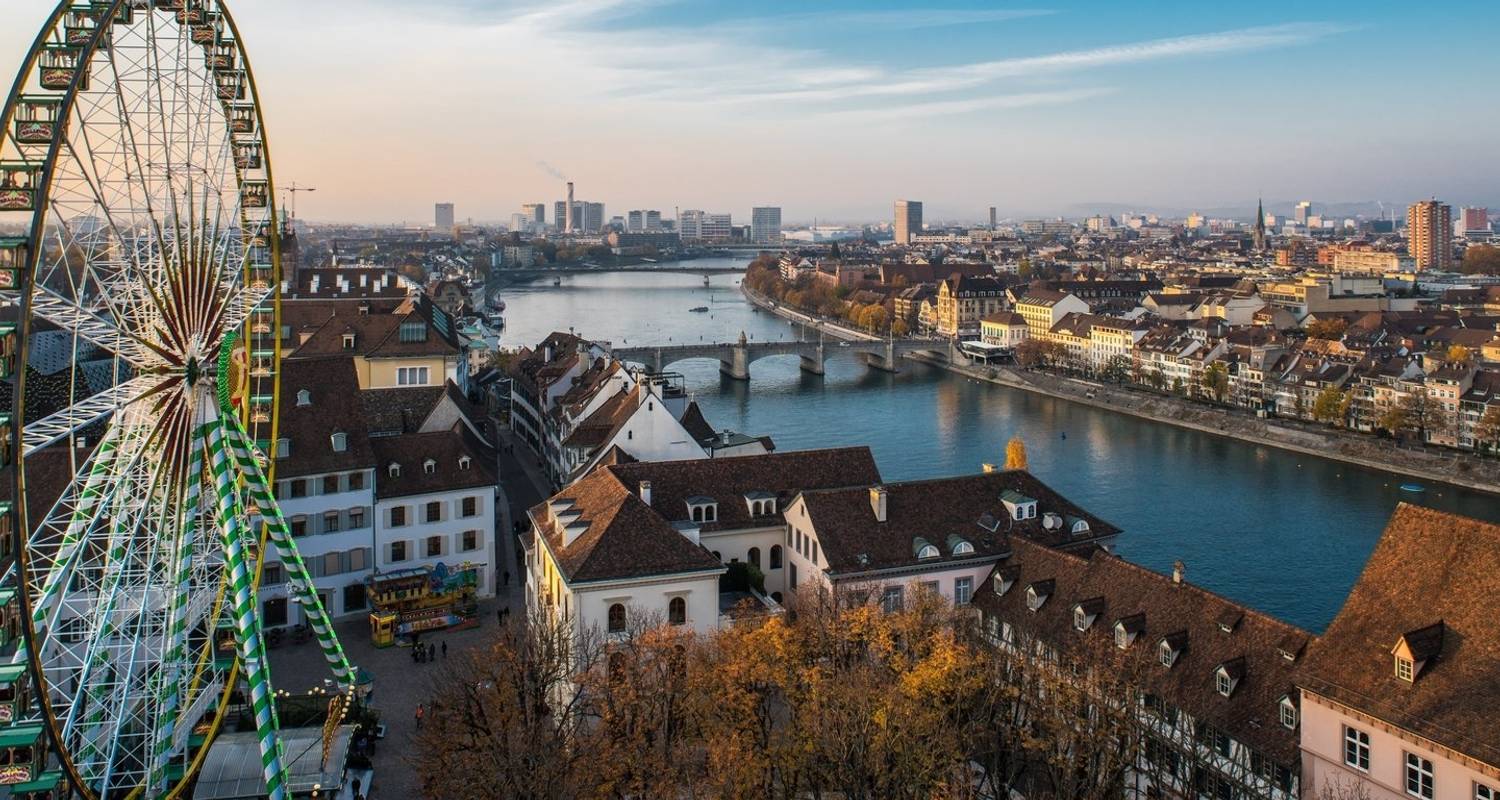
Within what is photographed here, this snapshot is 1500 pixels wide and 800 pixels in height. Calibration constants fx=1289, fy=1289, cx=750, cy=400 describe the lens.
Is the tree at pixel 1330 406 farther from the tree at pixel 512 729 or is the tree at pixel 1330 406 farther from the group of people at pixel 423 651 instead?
the tree at pixel 512 729

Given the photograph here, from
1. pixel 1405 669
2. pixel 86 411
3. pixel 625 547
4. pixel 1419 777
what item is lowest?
pixel 1419 777

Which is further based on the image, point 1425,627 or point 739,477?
point 739,477

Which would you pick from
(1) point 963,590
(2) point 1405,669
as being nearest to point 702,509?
(1) point 963,590

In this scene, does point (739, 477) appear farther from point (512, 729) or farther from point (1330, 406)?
point (1330, 406)

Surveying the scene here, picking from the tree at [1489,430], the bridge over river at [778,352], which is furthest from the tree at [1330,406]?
the bridge over river at [778,352]

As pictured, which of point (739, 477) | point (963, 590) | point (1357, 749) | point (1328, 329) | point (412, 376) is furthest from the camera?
point (1328, 329)

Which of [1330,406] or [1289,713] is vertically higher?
[1330,406]

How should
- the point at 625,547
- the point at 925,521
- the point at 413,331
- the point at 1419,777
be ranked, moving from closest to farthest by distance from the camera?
1. the point at 1419,777
2. the point at 625,547
3. the point at 925,521
4. the point at 413,331

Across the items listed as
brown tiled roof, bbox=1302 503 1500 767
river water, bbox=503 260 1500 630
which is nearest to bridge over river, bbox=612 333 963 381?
river water, bbox=503 260 1500 630
